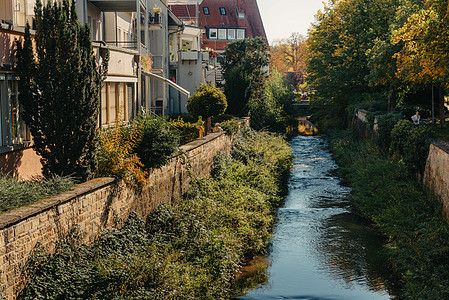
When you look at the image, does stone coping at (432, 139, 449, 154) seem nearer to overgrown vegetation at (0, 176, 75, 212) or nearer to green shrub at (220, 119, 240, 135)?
green shrub at (220, 119, 240, 135)

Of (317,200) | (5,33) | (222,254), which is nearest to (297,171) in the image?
(317,200)

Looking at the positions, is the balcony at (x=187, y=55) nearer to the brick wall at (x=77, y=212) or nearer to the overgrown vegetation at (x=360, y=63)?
the overgrown vegetation at (x=360, y=63)

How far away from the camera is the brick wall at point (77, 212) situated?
682 cm

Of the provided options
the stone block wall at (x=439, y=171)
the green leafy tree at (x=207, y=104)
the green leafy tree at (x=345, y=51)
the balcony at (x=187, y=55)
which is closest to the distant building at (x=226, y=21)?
the green leafy tree at (x=345, y=51)

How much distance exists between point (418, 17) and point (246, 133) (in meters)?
13.6

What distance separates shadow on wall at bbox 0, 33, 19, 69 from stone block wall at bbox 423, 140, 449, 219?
36.1ft

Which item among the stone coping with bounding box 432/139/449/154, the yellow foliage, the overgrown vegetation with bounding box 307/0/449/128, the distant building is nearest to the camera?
the yellow foliage

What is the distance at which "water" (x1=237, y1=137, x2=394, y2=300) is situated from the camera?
1205 centimetres

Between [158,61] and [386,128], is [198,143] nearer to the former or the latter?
[386,128]

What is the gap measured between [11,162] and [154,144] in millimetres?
3006

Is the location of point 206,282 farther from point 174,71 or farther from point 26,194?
point 174,71

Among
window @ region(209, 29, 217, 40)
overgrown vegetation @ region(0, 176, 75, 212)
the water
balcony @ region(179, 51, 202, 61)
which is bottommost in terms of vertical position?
the water

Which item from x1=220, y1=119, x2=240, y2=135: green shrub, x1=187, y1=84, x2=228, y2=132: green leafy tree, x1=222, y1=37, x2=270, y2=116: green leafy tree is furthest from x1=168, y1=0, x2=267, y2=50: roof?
x1=187, y1=84, x2=228, y2=132: green leafy tree

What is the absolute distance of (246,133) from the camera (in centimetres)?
2923
